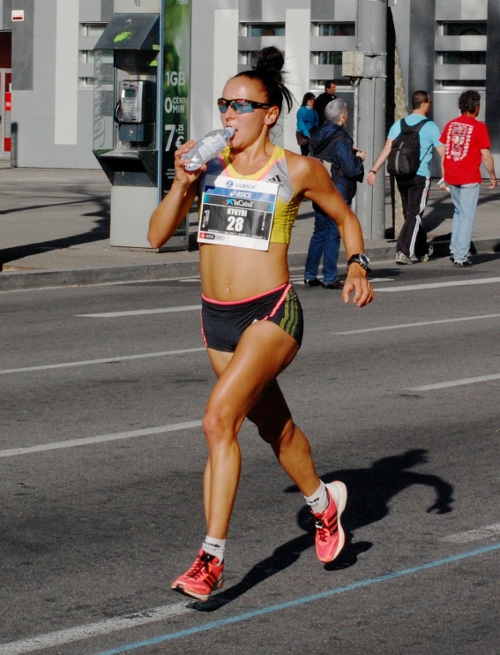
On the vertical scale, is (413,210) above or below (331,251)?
above

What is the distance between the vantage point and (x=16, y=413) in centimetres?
795

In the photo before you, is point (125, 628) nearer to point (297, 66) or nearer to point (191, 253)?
point (191, 253)

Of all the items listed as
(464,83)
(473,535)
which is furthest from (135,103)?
(464,83)

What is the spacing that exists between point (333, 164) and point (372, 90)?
554 cm

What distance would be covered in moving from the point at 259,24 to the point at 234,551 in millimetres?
30482

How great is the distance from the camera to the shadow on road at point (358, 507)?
16.4 ft

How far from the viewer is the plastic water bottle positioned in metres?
4.72

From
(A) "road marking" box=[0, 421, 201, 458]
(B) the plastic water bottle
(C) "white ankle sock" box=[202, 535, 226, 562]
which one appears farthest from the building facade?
(C) "white ankle sock" box=[202, 535, 226, 562]

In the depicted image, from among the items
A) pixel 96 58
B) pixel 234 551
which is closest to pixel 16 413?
pixel 234 551

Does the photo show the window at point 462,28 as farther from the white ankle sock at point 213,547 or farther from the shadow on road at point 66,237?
the white ankle sock at point 213,547

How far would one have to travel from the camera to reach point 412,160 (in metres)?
16.3

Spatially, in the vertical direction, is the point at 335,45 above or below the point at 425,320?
above

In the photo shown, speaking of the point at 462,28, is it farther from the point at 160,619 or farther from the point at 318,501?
the point at 160,619

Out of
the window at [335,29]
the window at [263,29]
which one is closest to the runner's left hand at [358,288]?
the window at [335,29]
